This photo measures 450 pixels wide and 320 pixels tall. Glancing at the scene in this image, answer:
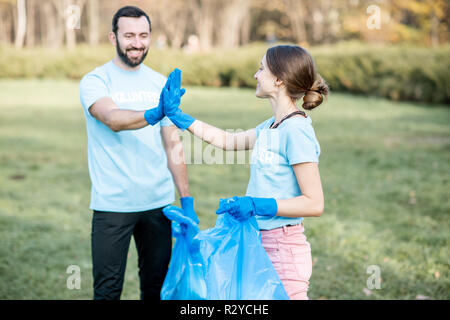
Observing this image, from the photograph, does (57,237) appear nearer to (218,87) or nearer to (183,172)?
(183,172)

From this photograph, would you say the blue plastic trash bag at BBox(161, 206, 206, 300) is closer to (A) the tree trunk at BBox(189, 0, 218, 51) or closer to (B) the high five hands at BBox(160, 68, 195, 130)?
(B) the high five hands at BBox(160, 68, 195, 130)

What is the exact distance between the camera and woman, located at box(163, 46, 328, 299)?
2184 millimetres

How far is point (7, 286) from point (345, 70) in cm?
1633

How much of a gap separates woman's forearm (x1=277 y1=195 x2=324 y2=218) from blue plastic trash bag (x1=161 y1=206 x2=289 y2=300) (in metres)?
0.17

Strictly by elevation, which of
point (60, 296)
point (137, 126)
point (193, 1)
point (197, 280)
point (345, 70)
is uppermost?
point (193, 1)

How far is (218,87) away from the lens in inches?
879

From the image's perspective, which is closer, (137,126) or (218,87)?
(137,126)

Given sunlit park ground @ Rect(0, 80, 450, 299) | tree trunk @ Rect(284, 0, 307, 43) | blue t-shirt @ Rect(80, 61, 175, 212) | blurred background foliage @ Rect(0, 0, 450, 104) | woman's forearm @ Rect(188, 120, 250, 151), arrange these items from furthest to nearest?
1. tree trunk @ Rect(284, 0, 307, 43)
2. blurred background foliage @ Rect(0, 0, 450, 104)
3. sunlit park ground @ Rect(0, 80, 450, 299)
4. blue t-shirt @ Rect(80, 61, 175, 212)
5. woman's forearm @ Rect(188, 120, 250, 151)

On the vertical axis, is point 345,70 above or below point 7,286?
above

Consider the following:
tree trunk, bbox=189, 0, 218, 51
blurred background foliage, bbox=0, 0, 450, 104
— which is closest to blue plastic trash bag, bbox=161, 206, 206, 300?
blurred background foliage, bbox=0, 0, 450, 104
